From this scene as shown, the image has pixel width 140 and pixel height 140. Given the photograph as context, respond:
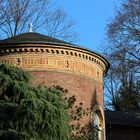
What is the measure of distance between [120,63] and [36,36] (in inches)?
418

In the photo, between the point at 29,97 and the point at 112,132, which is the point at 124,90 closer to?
the point at 112,132

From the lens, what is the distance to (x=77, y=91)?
74.0 ft

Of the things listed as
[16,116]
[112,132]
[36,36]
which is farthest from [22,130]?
[112,132]

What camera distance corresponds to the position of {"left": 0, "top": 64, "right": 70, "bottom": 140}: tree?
1620 cm

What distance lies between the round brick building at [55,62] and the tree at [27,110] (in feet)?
13.1

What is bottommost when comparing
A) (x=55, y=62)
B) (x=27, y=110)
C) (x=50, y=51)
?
(x=27, y=110)

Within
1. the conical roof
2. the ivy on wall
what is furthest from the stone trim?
the ivy on wall

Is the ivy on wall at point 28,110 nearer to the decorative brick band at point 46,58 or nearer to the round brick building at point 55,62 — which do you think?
the round brick building at point 55,62

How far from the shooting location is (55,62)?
72.8 ft

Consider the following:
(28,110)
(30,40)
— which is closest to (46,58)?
(30,40)

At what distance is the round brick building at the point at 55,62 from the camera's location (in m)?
22.0

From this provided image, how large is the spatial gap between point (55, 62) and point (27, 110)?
6.25 m

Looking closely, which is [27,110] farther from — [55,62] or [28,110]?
[55,62]

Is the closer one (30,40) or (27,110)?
(27,110)
